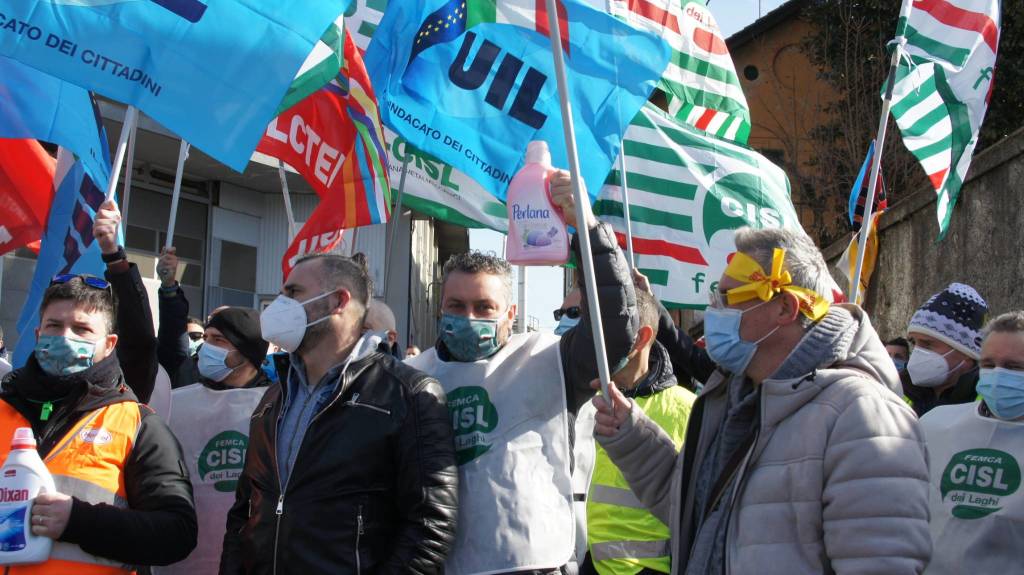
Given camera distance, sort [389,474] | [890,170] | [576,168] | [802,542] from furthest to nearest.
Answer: [890,170], [389,474], [576,168], [802,542]

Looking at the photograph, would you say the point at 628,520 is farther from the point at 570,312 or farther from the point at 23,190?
the point at 23,190

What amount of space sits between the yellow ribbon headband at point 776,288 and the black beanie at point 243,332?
2728 millimetres

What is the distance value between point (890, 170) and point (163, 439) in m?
13.8

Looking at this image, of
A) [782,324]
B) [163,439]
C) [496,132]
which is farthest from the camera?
[496,132]

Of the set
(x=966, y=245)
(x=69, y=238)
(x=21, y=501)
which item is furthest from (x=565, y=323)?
(x=966, y=245)

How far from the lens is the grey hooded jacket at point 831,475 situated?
8.39 feet

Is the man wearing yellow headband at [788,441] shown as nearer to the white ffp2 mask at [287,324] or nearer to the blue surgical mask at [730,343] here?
the blue surgical mask at [730,343]

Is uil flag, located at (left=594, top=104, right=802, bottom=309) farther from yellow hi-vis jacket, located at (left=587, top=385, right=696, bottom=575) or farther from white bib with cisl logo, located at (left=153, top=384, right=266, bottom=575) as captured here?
white bib with cisl logo, located at (left=153, top=384, right=266, bottom=575)

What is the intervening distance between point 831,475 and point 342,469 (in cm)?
146

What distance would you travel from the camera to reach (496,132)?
5.64 metres

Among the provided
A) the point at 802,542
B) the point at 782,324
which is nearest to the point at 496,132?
the point at 782,324

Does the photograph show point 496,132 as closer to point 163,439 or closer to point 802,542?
point 163,439

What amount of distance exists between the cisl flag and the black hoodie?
280 centimetres

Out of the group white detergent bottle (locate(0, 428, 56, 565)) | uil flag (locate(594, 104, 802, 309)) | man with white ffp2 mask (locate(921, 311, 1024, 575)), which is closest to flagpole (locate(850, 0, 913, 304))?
man with white ffp2 mask (locate(921, 311, 1024, 575))
